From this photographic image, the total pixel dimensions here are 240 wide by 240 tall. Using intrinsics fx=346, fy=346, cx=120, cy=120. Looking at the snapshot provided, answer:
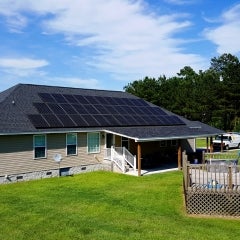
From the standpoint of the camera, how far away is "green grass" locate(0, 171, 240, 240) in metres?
9.93

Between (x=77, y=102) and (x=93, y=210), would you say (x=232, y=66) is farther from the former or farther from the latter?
(x=93, y=210)

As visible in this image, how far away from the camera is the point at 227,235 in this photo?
976 cm

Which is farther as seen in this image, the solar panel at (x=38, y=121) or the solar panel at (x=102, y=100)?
the solar panel at (x=102, y=100)

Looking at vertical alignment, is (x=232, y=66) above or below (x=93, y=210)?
above

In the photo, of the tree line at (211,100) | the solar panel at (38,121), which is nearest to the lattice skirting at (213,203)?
the solar panel at (38,121)

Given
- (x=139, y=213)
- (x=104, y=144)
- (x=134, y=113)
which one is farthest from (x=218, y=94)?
(x=139, y=213)

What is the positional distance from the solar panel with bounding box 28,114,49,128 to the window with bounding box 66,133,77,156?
70.1 inches

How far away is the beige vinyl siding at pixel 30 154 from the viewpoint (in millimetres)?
18703

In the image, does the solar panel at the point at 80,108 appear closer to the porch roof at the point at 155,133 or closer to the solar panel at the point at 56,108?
the solar panel at the point at 56,108

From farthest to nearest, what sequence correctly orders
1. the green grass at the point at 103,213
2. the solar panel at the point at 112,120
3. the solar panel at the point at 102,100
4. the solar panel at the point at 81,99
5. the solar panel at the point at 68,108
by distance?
the solar panel at the point at 102,100, the solar panel at the point at 81,99, the solar panel at the point at 112,120, the solar panel at the point at 68,108, the green grass at the point at 103,213

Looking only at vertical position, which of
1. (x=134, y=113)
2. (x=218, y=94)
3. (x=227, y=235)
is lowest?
(x=227, y=235)

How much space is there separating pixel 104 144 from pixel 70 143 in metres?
2.82

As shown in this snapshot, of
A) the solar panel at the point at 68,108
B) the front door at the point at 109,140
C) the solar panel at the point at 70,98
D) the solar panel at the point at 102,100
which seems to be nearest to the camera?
the solar panel at the point at 68,108

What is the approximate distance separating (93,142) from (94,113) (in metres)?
2.56
